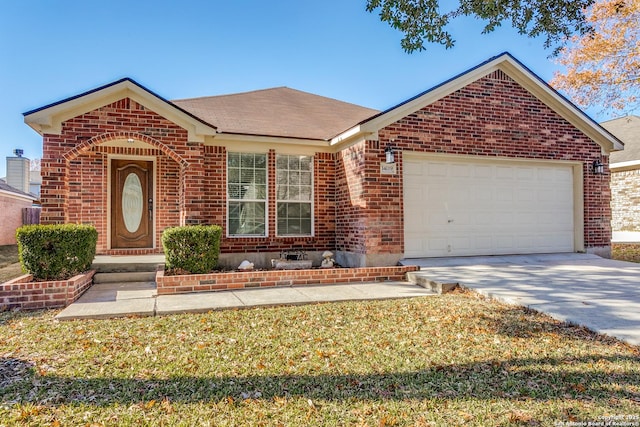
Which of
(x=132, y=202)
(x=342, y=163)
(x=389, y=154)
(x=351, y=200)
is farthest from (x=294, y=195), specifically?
(x=132, y=202)

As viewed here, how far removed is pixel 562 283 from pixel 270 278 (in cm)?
506

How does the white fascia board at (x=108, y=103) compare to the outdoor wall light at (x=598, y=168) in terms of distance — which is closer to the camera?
the white fascia board at (x=108, y=103)

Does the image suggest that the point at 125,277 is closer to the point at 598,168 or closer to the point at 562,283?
the point at 562,283

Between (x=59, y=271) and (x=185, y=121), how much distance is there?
362 centimetres

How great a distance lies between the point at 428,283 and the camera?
712cm

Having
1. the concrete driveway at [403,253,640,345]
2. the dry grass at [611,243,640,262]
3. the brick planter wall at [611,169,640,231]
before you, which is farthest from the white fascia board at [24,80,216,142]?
the brick planter wall at [611,169,640,231]

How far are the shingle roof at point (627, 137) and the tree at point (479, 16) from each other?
477 inches

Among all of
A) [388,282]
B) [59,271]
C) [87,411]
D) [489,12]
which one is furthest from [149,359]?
[489,12]

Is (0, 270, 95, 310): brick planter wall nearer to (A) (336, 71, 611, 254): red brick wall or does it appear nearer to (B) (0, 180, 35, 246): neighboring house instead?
(A) (336, 71, 611, 254): red brick wall

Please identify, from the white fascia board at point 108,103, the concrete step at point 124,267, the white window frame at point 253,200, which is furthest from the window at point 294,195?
the concrete step at point 124,267

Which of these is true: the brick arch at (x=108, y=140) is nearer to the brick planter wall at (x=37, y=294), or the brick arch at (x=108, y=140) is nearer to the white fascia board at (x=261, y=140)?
the white fascia board at (x=261, y=140)

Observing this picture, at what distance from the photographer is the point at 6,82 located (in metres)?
17.0

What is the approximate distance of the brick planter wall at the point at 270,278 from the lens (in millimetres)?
6664

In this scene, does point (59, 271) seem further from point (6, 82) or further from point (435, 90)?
point (6, 82)
